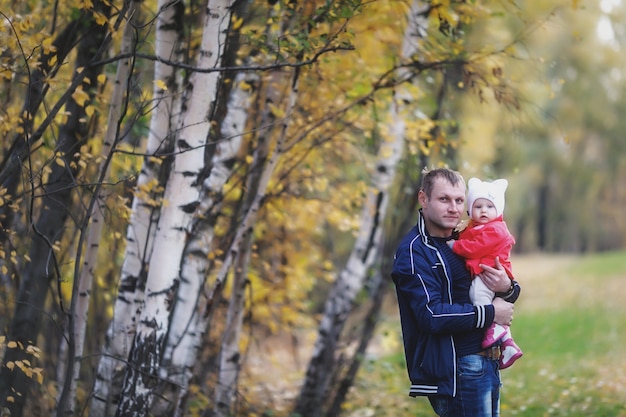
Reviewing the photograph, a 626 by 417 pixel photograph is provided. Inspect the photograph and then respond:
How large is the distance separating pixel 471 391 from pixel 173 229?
2174 millimetres

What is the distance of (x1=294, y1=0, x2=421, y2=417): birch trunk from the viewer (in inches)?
287

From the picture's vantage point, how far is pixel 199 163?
4.56m

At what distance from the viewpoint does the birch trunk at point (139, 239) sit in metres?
4.95

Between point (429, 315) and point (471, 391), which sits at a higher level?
point (429, 315)

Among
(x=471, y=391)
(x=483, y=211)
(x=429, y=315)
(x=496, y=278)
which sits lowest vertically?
(x=471, y=391)

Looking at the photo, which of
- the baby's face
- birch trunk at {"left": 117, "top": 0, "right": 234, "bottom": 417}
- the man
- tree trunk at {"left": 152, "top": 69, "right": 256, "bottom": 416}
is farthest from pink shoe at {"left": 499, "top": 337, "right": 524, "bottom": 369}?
tree trunk at {"left": 152, "top": 69, "right": 256, "bottom": 416}

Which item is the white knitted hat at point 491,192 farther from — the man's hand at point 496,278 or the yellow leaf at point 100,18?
the yellow leaf at point 100,18

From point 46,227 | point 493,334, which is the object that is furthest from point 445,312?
point 46,227

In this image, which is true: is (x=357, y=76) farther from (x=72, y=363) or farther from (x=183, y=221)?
(x=72, y=363)

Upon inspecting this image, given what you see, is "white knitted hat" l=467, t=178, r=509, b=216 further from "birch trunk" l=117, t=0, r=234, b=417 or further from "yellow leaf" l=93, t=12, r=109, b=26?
"yellow leaf" l=93, t=12, r=109, b=26

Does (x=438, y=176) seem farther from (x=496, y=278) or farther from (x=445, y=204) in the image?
(x=496, y=278)

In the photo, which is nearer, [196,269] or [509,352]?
[509,352]

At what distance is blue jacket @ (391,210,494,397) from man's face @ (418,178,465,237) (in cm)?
11

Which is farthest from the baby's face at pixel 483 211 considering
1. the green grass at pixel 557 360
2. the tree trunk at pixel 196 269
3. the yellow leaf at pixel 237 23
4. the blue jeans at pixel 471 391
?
the green grass at pixel 557 360
